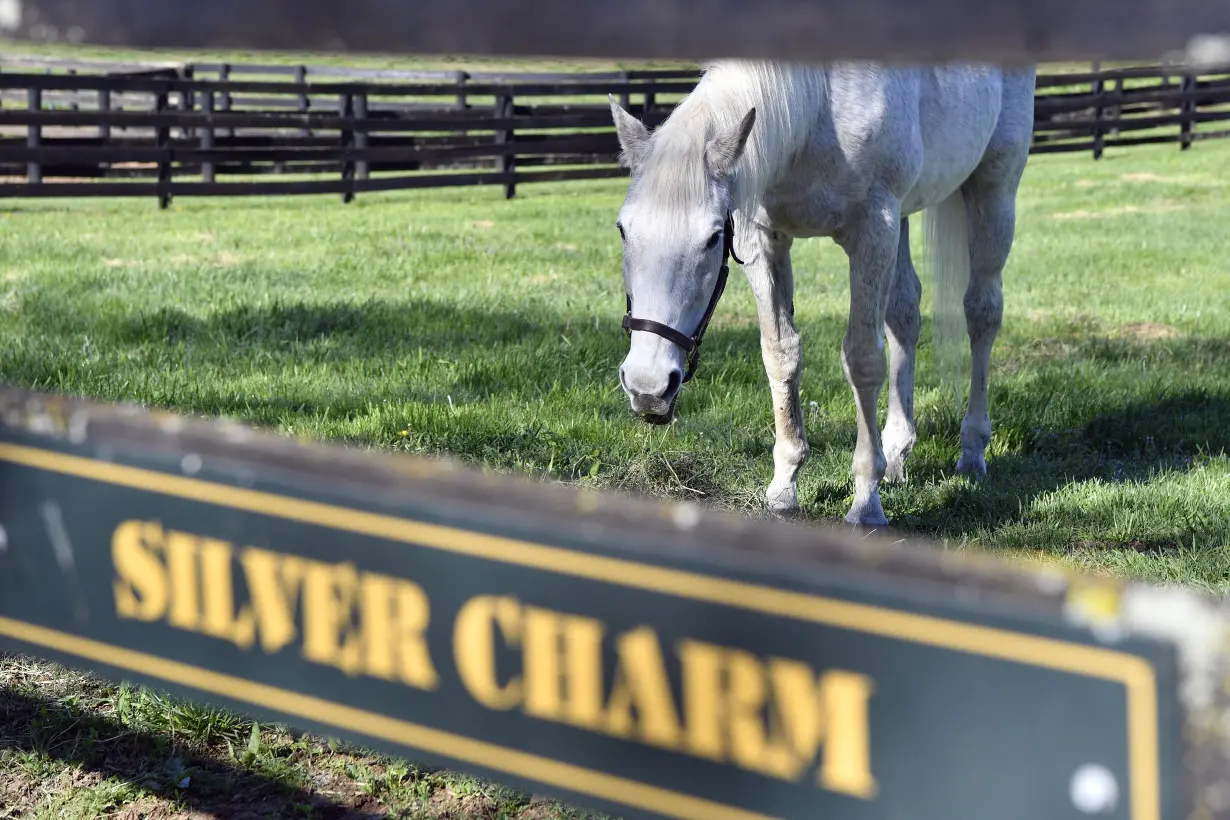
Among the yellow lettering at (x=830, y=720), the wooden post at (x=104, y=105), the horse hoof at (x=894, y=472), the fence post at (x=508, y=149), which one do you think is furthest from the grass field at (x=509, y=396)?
the wooden post at (x=104, y=105)

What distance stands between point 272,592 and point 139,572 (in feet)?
0.42

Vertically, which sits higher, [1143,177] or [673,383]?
[1143,177]

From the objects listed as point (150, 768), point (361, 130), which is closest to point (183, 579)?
point (150, 768)

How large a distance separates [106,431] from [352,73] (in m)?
A: 21.9

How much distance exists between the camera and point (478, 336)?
6.08 meters

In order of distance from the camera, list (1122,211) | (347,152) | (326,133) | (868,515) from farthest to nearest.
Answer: (326,133), (347,152), (1122,211), (868,515)

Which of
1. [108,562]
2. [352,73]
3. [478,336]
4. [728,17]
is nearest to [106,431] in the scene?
[108,562]

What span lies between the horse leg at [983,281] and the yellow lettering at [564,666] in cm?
444

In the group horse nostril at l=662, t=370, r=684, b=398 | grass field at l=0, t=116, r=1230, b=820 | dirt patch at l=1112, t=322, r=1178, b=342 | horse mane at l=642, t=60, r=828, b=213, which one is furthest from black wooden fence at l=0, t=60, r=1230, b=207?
horse nostril at l=662, t=370, r=684, b=398

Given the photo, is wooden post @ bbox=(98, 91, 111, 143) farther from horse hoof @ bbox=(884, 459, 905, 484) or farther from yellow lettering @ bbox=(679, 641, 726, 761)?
yellow lettering @ bbox=(679, 641, 726, 761)

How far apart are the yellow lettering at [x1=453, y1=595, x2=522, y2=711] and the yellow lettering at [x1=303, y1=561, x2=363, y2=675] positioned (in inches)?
3.3

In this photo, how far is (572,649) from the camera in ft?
2.50

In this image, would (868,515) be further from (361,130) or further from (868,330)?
(361,130)

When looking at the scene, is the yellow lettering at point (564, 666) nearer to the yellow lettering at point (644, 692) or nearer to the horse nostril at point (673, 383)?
the yellow lettering at point (644, 692)
